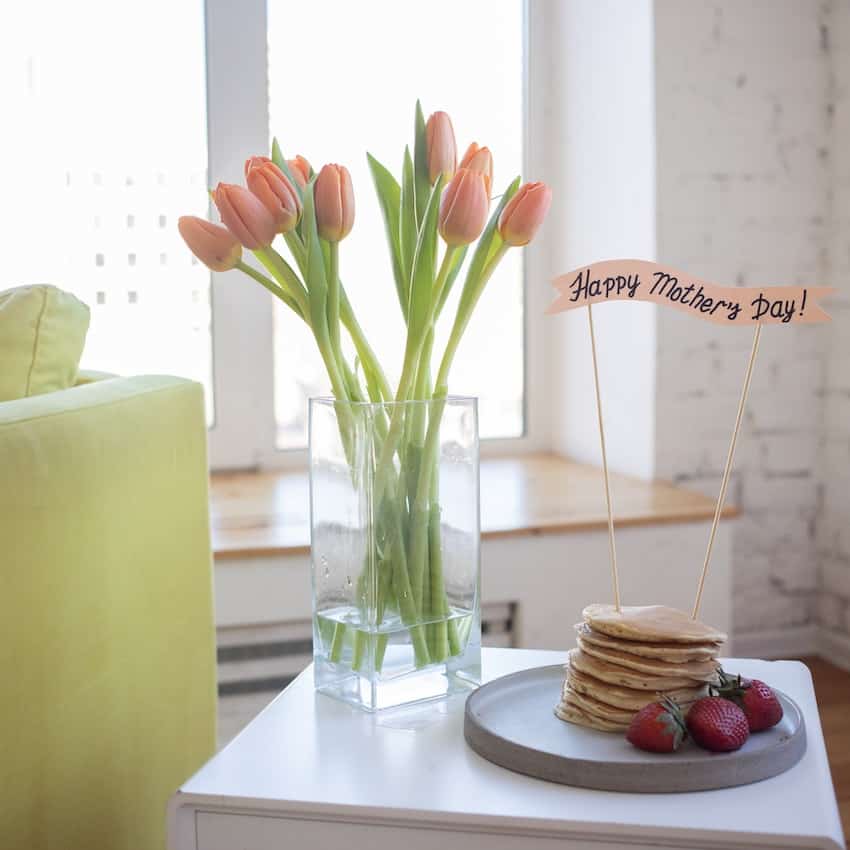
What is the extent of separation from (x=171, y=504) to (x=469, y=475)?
0.47 meters

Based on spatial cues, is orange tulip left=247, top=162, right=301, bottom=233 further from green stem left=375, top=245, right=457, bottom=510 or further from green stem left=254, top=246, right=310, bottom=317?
green stem left=375, top=245, right=457, bottom=510

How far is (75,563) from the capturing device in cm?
115

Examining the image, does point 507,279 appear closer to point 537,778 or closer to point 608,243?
point 608,243

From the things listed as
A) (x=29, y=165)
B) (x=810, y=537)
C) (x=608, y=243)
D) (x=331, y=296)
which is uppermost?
(x=29, y=165)

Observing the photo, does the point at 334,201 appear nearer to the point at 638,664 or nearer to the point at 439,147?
the point at 439,147

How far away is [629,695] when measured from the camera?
0.95 metres

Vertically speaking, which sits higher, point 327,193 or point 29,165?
point 29,165

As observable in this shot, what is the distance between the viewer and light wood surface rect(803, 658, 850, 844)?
1935mm

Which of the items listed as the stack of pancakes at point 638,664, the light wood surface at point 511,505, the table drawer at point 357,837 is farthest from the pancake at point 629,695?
the light wood surface at point 511,505

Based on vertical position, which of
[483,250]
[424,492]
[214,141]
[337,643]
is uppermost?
[214,141]

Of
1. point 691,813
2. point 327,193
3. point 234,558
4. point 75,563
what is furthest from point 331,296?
point 234,558

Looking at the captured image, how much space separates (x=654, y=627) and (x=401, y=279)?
389 millimetres

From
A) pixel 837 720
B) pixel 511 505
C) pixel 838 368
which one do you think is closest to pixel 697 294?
pixel 511 505

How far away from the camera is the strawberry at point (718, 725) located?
2.92ft
